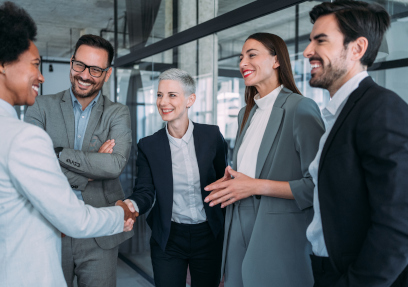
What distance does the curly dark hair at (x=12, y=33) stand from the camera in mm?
1224

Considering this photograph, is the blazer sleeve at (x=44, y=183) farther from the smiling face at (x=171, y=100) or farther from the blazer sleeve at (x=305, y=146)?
the smiling face at (x=171, y=100)

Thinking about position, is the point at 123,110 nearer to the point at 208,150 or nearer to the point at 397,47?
the point at 208,150

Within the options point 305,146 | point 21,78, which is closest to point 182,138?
point 305,146

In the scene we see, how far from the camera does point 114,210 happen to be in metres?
1.58

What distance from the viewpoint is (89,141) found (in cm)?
212

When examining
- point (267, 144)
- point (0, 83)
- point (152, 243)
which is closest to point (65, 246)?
point (152, 243)

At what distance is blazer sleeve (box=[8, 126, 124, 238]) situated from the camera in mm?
1130

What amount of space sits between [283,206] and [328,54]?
0.68 m

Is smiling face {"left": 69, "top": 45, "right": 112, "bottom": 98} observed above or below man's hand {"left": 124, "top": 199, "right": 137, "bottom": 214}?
above

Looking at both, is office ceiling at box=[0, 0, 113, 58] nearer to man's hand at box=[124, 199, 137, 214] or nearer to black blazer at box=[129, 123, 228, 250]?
black blazer at box=[129, 123, 228, 250]

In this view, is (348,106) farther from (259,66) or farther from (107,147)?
(107,147)

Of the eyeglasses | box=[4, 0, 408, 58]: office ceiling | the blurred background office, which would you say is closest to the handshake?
the eyeglasses

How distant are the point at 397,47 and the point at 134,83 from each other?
3.78 meters

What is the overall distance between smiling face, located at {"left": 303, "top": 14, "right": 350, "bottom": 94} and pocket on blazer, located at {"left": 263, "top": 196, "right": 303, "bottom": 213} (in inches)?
21.5
